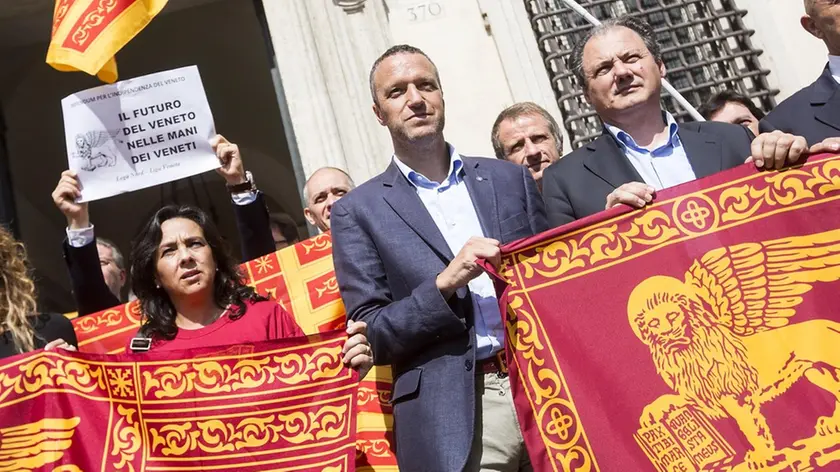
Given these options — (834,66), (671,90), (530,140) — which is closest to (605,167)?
(834,66)

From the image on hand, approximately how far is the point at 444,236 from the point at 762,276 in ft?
3.21

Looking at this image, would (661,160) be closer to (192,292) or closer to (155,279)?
(192,292)

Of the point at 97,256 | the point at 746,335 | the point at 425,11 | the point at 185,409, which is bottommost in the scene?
the point at 746,335

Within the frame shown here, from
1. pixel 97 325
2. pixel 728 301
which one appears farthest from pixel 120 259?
pixel 728 301

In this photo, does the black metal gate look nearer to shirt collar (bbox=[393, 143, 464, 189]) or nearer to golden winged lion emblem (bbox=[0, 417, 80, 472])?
shirt collar (bbox=[393, 143, 464, 189])

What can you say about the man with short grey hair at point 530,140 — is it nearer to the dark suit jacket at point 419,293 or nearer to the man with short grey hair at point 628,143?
the man with short grey hair at point 628,143

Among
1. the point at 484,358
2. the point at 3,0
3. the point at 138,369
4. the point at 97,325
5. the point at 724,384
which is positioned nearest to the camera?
the point at 724,384

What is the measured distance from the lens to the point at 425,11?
253 inches

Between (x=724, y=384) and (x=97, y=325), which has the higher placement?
(x=97, y=325)

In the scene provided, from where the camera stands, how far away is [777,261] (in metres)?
2.84

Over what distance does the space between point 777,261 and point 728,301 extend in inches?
8.2

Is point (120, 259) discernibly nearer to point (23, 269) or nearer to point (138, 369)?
point (23, 269)

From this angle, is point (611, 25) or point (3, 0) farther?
point (3, 0)

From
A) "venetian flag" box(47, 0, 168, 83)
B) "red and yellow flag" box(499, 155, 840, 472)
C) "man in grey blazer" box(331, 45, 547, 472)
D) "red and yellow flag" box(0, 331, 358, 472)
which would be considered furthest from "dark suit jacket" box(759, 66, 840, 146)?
"venetian flag" box(47, 0, 168, 83)
